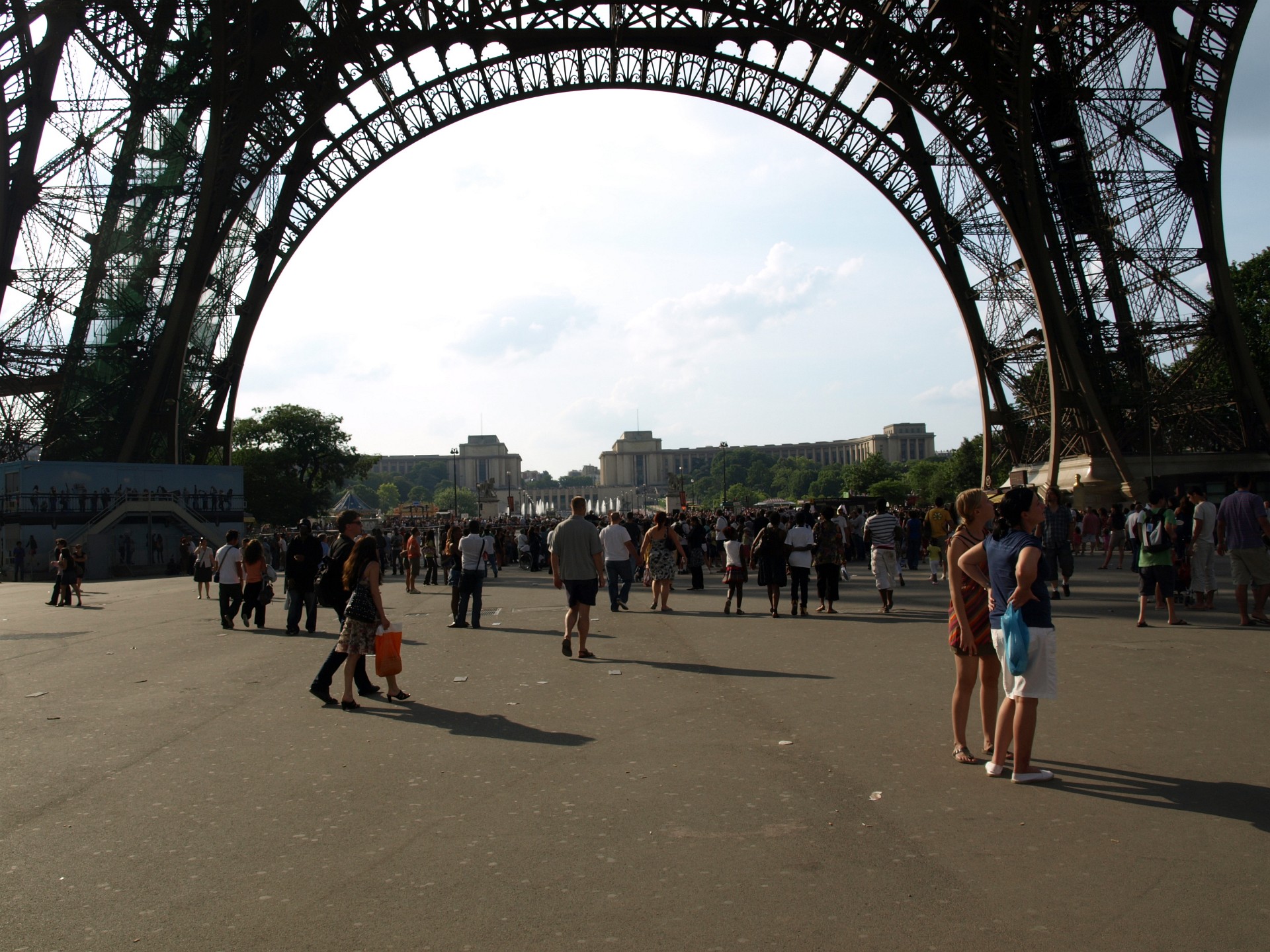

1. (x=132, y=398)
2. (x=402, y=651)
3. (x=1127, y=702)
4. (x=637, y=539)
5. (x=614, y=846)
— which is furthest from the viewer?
(x=132, y=398)

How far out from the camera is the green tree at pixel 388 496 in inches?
6524

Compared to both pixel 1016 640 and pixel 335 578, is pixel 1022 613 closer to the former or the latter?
pixel 1016 640

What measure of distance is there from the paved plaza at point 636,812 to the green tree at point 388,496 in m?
157

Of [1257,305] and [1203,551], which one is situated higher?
[1257,305]

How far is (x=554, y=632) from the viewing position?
15.4 meters

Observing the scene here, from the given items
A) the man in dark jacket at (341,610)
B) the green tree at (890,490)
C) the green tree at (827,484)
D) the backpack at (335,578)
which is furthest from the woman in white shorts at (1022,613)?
the green tree at (827,484)

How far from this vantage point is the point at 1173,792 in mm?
5980

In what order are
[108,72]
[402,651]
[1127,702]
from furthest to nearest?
1. [108,72]
2. [402,651]
3. [1127,702]

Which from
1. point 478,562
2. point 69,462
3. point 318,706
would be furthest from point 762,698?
point 69,462

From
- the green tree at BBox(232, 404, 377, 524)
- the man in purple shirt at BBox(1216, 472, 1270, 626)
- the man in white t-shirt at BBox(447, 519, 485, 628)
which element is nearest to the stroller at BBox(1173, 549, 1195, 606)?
the man in purple shirt at BBox(1216, 472, 1270, 626)

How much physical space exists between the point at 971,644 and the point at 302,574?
10.8 m

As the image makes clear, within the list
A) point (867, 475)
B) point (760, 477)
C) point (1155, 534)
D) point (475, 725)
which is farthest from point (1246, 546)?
point (760, 477)

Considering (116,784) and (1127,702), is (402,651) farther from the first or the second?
(1127,702)

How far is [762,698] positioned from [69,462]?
31.2m
